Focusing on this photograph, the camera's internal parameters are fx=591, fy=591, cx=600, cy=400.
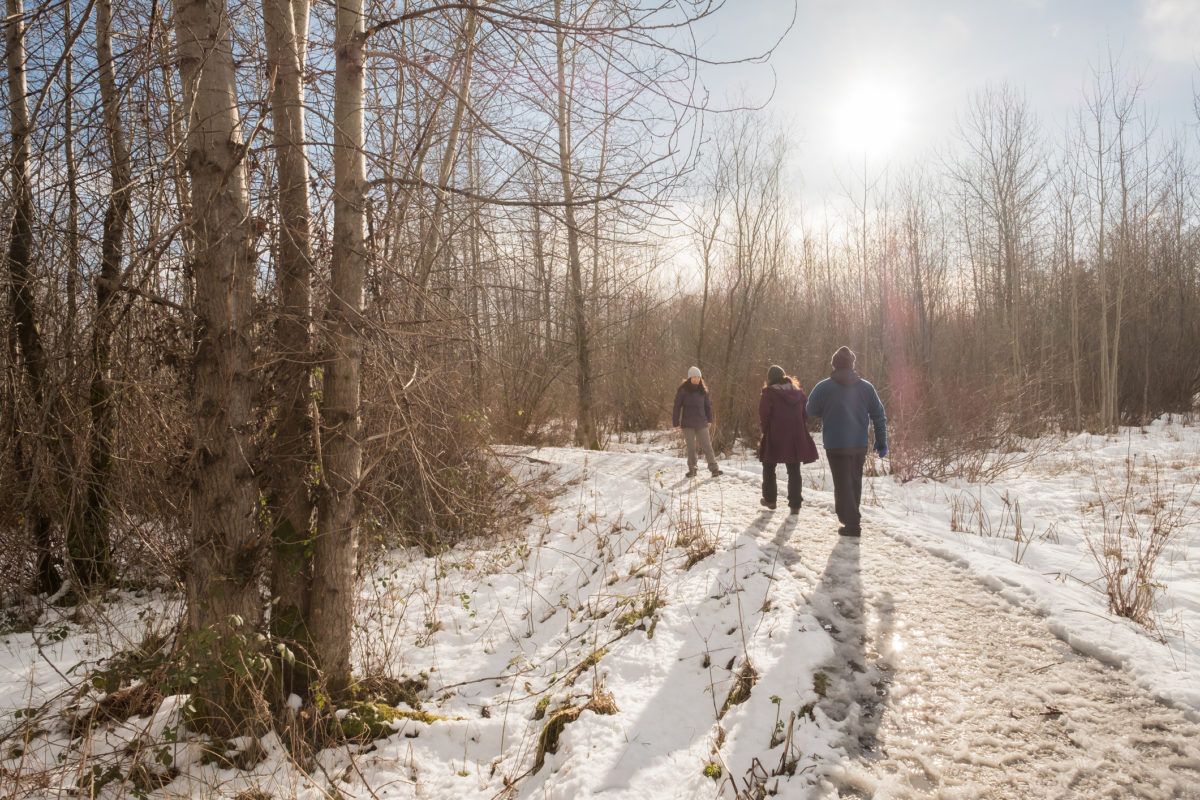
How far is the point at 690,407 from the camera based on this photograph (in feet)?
32.4

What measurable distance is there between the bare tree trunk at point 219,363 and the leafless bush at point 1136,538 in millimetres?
5870

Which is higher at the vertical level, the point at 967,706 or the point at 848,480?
the point at 848,480

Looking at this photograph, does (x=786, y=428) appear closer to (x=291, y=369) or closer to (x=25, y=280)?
(x=291, y=369)

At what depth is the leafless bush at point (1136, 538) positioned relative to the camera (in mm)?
4266

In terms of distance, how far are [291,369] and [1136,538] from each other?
28.7 feet

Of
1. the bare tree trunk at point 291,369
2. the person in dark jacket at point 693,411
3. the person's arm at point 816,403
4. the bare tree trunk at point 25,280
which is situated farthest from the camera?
the person in dark jacket at point 693,411

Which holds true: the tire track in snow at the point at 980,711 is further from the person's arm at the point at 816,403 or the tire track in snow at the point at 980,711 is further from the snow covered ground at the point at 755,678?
the person's arm at the point at 816,403

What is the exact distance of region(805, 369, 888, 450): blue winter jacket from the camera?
596 cm

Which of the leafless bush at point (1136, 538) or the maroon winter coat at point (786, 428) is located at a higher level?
the maroon winter coat at point (786, 428)

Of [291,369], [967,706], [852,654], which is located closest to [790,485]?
[852,654]

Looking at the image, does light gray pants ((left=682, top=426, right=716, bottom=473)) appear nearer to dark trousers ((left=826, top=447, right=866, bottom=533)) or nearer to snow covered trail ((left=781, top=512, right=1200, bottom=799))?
dark trousers ((left=826, top=447, right=866, bottom=533))

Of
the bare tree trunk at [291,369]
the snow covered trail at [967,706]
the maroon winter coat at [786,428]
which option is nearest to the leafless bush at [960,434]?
the maroon winter coat at [786,428]

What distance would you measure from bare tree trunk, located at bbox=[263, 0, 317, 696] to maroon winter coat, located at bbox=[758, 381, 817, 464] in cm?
500

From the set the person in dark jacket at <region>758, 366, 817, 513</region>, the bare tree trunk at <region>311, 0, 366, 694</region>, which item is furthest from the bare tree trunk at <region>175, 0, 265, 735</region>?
the person in dark jacket at <region>758, 366, 817, 513</region>
